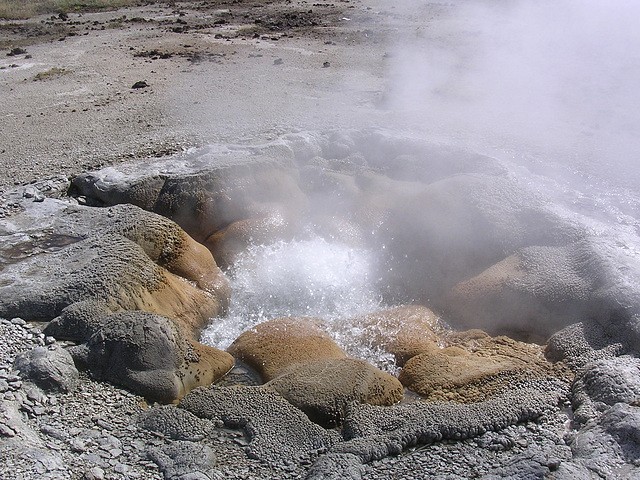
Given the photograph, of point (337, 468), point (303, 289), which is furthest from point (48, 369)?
point (303, 289)

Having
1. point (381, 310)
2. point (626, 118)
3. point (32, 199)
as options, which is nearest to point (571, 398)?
point (381, 310)

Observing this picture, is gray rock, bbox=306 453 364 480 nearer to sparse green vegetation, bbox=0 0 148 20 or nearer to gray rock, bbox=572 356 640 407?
gray rock, bbox=572 356 640 407

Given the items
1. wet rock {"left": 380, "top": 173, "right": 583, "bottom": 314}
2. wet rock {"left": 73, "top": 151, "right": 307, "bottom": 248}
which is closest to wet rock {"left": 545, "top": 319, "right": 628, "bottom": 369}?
wet rock {"left": 380, "top": 173, "right": 583, "bottom": 314}

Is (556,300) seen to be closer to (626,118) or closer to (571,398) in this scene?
(571,398)

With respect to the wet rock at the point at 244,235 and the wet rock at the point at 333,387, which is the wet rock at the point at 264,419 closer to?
the wet rock at the point at 333,387

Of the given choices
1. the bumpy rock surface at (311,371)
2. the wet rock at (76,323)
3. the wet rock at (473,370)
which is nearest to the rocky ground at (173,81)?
the wet rock at (76,323)

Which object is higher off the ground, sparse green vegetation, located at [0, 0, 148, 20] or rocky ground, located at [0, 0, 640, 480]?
sparse green vegetation, located at [0, 0, 148, 20]

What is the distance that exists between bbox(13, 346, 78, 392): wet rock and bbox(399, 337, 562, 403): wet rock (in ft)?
4.30

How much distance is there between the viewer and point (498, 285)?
2.92 metres

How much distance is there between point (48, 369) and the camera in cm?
203

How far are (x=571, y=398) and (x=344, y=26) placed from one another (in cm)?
697

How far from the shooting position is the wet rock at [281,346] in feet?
8.19

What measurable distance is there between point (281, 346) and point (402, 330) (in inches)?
25.5

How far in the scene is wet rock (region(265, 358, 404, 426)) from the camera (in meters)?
2.00
